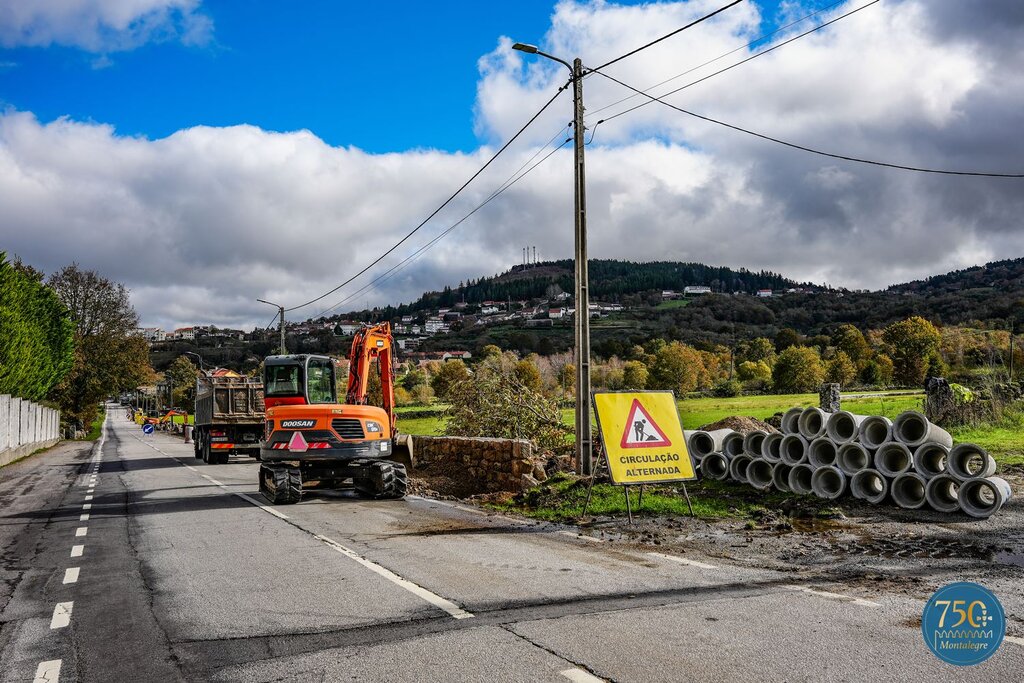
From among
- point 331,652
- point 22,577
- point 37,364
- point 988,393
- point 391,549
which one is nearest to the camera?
point 331,652

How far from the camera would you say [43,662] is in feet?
17.5

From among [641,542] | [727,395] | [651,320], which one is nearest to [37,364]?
[641,542]

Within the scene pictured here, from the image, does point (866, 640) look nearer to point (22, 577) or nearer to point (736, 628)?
point (736, 628)

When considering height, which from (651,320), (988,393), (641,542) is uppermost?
(651,320)

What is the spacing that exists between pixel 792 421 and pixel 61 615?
10117 millimetres

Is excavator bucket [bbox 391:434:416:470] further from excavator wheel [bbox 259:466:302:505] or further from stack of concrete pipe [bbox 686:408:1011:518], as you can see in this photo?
stack of concrete pipe [bbox 686:408:1011:518]

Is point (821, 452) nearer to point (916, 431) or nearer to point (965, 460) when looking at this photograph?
point (916, 431)

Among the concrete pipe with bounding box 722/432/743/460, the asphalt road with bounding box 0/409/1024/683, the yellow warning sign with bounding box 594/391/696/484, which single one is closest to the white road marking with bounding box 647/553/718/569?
the asphalt road with bounding box 0/409/1024/683

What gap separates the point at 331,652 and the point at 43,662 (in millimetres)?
2023

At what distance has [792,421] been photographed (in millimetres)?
12172

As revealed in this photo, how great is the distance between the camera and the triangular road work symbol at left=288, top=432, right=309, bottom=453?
46.1ft

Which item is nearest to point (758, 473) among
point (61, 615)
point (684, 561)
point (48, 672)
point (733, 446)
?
point (733, 446)

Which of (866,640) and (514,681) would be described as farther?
(866,640)

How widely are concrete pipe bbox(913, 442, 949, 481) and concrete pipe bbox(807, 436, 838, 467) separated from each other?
1180 mm
